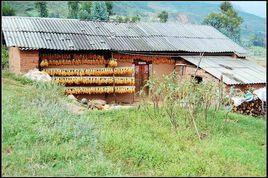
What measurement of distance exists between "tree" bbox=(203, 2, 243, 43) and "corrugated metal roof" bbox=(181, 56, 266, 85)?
15.8 meters

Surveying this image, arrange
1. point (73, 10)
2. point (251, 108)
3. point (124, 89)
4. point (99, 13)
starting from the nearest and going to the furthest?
point (251, 108) < point (124, 89) < point (99, 13) < point (73, 10)

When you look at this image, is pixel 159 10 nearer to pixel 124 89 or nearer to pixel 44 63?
pixel 124 89

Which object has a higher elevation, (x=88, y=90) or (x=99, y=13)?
(x=99, y=13)

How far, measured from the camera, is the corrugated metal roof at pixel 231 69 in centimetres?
1666

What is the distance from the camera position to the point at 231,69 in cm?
1800

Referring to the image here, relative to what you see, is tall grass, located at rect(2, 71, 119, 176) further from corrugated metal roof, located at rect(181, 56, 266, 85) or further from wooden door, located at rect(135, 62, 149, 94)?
corrugated metal roof, located at rect(181, 56, 266, 85)

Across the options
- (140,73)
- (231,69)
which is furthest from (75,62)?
(231,69)

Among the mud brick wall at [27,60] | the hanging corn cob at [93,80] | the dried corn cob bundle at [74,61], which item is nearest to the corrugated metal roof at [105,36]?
the mud brick wall at [27,60]

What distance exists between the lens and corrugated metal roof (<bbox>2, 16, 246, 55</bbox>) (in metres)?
16.0

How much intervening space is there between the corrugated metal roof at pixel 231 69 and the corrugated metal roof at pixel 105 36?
683mm

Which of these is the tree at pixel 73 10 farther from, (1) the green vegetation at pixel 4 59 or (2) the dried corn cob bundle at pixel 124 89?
(2) the dried corn cob bundle at pixel 124 89

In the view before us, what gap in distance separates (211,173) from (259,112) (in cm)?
776

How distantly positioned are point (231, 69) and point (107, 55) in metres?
5.25

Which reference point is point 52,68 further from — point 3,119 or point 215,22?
point 215,22
